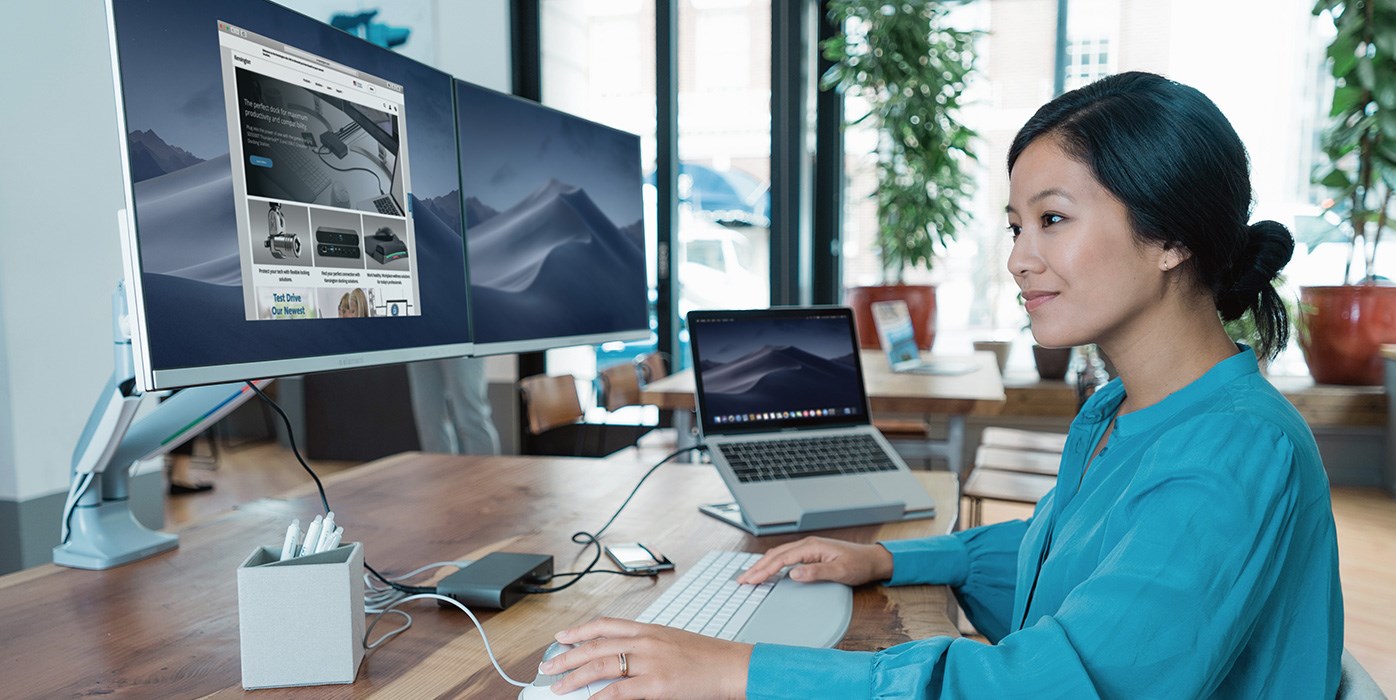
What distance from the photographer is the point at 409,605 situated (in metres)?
1.05

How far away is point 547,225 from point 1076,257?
807mm

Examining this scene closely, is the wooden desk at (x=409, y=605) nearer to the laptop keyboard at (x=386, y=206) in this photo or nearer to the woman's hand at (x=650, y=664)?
the woman's hand at (x=650, y=664)

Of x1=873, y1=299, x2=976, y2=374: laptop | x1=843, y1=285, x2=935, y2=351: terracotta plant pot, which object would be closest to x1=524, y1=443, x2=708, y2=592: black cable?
x1=873, y1=299, x2=976, y2=374: laptop

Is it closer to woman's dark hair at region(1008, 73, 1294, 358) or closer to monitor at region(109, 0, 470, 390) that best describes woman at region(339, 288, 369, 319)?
monitor at region(109, 0, 470, 390)

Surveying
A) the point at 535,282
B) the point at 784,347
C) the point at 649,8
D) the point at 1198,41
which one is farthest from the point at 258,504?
the point at 1198,41

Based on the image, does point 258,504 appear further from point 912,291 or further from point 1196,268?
point 912,291

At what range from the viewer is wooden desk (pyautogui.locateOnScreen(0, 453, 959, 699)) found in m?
0.87

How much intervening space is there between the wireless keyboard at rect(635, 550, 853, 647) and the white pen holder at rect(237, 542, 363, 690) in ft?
0.97

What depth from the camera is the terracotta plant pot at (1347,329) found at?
4.34 metres

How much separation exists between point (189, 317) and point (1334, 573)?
3.51 feet

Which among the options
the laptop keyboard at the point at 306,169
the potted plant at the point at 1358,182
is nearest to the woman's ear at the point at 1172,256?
the laptop keyboard at the point at 306,169

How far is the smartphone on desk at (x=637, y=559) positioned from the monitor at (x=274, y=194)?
35 centimetres

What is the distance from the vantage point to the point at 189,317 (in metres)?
0.87

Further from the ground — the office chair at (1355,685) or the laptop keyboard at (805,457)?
the laptop keyboard at (805,457)
